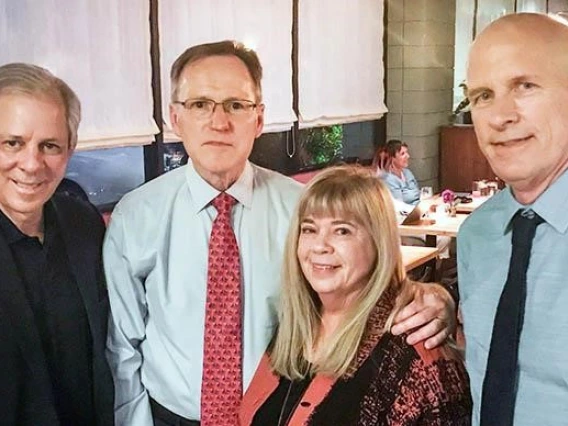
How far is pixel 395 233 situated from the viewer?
5.67 ft

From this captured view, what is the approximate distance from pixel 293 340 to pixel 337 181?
0.41 metres

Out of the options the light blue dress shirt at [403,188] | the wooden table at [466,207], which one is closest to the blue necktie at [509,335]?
the wooden table at [466,207]

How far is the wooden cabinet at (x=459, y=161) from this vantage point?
26.0 ft

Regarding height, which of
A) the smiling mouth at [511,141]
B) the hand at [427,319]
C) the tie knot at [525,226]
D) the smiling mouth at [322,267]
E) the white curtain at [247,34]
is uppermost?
the white curtain at [247,34]

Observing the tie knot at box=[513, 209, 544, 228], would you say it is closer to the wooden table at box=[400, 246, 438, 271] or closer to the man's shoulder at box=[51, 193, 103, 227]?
the man's shoulder at box=[51, 193, 103, 227]

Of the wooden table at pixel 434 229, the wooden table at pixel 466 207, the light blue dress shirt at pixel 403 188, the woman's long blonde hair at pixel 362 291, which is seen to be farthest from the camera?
the light blue dress shirt at pixel 403 188

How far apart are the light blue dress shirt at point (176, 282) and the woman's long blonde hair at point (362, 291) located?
0.16m

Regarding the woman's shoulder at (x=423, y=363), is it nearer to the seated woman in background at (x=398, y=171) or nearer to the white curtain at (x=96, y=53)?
the white curtain at (x=96, y=53)

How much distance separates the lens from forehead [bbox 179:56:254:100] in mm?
1928

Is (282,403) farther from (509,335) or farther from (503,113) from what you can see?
(503,113)

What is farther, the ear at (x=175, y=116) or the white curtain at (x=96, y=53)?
the white curtain at (x=96, y=53)

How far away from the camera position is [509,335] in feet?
4.81

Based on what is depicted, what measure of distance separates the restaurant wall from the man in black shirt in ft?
20.2

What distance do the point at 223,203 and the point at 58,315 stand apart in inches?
20.0
